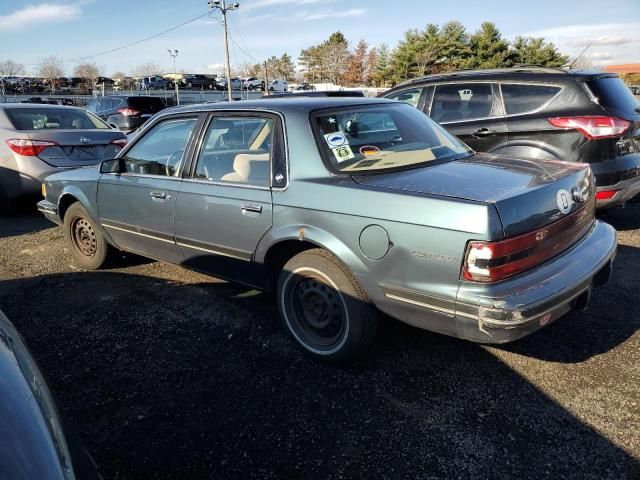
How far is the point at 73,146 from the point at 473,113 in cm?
546

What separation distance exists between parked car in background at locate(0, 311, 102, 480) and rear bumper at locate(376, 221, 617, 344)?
1.61 m

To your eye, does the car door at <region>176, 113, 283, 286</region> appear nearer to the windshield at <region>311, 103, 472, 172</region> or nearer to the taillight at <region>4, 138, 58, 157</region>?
the windshield at <region>311, 103, 472, 172</region>

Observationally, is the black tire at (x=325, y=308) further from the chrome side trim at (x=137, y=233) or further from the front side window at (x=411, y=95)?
the front side window at (x=411, y=95)

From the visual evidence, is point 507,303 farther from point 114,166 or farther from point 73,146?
point 73,146

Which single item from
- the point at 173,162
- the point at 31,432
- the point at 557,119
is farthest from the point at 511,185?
the point at 557,119

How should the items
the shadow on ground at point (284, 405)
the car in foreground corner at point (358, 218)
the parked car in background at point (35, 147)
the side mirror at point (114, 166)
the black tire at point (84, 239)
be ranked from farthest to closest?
the parked car in background at point (35, 147) < the black tire at point (84, 239) < the side mirror at point (114, 166) < the car in foreground corner at point (358, 218) < the shadow on ground at point (284, 405)

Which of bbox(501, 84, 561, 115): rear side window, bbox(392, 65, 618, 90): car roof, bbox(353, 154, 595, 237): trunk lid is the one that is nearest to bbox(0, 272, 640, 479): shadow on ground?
bbox(353, 154, 595, 237): trunk lid

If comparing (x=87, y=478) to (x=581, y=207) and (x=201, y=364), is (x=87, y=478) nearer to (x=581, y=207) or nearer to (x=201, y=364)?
(x=201, y=364)

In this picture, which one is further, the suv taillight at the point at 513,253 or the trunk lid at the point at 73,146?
the trunk lid at the point at 73,146

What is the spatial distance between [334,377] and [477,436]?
2.89 feet

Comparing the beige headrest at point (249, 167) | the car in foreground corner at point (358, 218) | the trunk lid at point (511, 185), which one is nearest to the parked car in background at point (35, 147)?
the car in foreground corner at point (358, 218)

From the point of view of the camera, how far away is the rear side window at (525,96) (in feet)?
16.5

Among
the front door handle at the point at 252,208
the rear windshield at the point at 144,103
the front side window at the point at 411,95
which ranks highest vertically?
the rear windshield at the point at 144,103

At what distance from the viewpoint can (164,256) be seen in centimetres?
393
